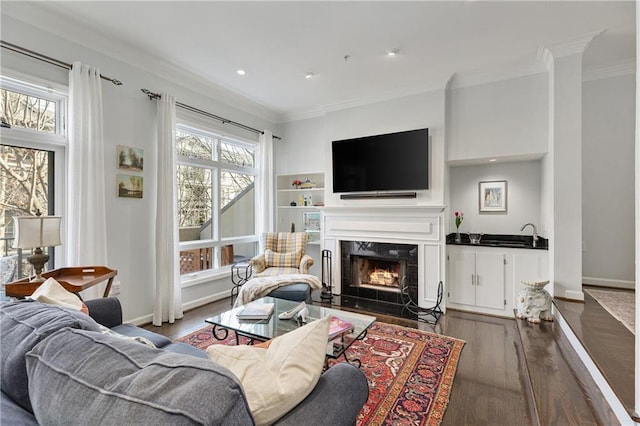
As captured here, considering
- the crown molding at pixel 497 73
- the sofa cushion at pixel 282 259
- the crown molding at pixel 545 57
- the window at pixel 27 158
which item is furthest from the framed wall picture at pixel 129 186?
the crown molding at pixel 545 57

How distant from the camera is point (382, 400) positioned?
6.67 ft

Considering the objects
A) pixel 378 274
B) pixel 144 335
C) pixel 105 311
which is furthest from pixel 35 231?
pixel 378 274

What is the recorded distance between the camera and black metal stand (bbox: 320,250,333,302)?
14.7ft

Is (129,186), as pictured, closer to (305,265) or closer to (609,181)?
(305,265)

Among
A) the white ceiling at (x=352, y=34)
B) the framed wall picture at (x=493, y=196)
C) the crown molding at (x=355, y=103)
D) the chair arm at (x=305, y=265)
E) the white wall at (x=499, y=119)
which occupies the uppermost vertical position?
the white ceiling at (x=352, y=34)

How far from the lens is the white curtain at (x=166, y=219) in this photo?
338cm

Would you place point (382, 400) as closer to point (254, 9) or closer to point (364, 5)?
point (364, 5)

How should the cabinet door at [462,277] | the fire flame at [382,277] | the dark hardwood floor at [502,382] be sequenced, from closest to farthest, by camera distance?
the dark hardwood floor at [502,382] → the cabinet door at [462,277] → the fire flame at [382,277]

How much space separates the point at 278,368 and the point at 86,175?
9.39 feet

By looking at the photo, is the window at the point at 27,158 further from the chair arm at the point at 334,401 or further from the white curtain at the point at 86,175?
the chair arm at the point at 334,401

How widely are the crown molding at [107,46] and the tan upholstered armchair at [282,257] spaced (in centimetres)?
212

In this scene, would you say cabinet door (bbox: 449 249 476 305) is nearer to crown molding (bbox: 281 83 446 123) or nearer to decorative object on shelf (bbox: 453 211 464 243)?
decorative object on shelf (bbox: 453 211 464 243)

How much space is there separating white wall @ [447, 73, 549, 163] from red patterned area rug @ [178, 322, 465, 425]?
7.62ft

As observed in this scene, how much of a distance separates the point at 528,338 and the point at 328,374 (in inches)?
92.7
